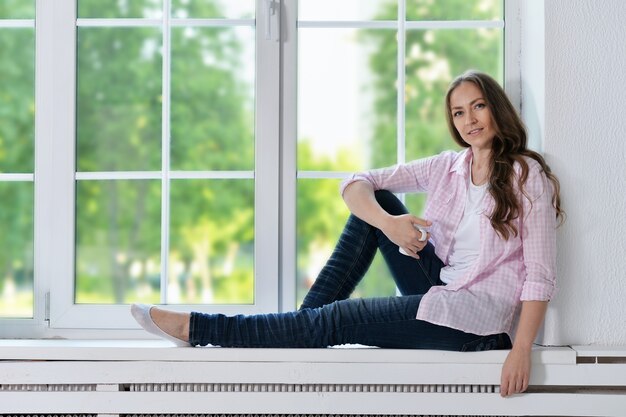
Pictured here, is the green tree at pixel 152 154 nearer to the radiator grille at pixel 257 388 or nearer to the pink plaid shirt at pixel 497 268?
the radiator grille at pixel 257 388

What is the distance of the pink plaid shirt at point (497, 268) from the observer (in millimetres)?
2025

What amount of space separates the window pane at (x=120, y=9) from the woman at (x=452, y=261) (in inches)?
34.2

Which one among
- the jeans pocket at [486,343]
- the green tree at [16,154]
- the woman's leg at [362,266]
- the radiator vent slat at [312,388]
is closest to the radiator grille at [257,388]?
the radiator vent slat at [312,388]

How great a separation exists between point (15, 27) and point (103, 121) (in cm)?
41

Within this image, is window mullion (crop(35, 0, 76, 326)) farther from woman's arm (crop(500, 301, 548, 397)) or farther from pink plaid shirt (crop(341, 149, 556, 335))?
woman's arm (crop(500, 301, 548, 397))

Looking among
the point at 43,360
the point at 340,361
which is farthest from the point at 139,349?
the point at 340,361

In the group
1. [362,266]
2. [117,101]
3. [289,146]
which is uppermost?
[117,101]

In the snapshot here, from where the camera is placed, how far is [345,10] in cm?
248

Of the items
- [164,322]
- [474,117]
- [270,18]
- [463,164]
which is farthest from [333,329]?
[270,18]

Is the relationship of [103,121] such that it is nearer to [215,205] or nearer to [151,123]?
[151,123]

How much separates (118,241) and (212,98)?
1.86 ft

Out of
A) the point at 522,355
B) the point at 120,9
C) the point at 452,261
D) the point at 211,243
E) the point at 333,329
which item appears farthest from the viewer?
the point at 211,243

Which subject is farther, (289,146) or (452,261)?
(289,146)

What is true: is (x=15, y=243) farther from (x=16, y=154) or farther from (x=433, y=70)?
(x=433, y=70)
